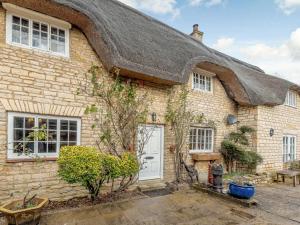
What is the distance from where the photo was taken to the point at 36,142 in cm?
518

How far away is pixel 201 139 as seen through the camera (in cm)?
905

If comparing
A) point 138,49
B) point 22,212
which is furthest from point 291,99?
point 22,212

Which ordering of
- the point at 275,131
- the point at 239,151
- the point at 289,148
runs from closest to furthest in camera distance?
1. the point at 239,151
2. the point at 275,131
3. the point at 289,148

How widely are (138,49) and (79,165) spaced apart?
394 centimetres

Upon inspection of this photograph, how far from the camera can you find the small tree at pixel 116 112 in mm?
6105

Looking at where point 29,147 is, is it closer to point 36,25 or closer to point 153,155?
point 36,25

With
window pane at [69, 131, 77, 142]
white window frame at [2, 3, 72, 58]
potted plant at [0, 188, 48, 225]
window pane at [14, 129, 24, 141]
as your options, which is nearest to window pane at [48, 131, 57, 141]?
window pane at [69, 131, 77, 142]

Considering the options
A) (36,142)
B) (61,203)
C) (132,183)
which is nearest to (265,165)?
(132,183)

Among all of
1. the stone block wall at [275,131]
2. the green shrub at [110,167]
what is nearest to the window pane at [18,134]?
the green shrub at [110,167]

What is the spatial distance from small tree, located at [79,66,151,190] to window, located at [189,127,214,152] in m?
2.68

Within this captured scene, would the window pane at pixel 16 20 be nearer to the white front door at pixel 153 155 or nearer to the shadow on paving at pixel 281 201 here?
the white front door at pixel 153 155

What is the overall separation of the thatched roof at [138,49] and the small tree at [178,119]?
2.91 feet

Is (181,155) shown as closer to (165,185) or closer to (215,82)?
(165,185)

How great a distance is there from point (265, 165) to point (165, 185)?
217 inches
